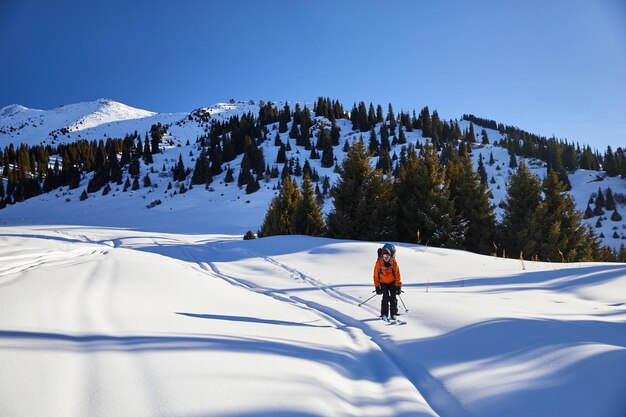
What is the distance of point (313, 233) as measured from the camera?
65.4 feet

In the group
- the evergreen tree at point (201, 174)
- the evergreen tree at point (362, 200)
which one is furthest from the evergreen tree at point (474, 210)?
the evergreen tree at point (201, 174)

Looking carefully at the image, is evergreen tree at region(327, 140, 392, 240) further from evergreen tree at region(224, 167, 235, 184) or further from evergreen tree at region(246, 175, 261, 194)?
evergreen tree at region(224, 167, 235, 184)

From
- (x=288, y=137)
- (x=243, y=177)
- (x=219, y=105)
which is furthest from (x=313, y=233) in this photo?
(x=219, y=105)

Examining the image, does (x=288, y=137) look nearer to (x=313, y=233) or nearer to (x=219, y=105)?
(x=313, y=233)

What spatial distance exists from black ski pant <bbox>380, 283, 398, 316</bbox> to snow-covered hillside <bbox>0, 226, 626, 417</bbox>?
253 mm

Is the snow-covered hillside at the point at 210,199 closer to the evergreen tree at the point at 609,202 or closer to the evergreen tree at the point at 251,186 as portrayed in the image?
the evergreen tree at the point at 251,186

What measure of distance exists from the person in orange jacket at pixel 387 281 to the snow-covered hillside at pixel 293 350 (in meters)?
0.33

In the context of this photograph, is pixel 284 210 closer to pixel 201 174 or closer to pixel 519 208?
pixel 519 208

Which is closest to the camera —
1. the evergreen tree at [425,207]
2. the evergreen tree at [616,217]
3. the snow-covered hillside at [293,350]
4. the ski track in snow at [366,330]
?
the snow-covered hillside at [293,350]

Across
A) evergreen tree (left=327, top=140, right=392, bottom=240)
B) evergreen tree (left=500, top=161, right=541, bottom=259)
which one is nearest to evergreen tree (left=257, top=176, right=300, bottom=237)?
evergreen tree (left=327, top=140, right=392, bottom=240)

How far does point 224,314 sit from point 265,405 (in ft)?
9.54

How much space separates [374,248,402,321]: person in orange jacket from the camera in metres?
5.71

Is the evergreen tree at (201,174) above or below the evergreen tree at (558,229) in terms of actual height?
above

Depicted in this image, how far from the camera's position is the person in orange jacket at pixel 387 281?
18.7ft
